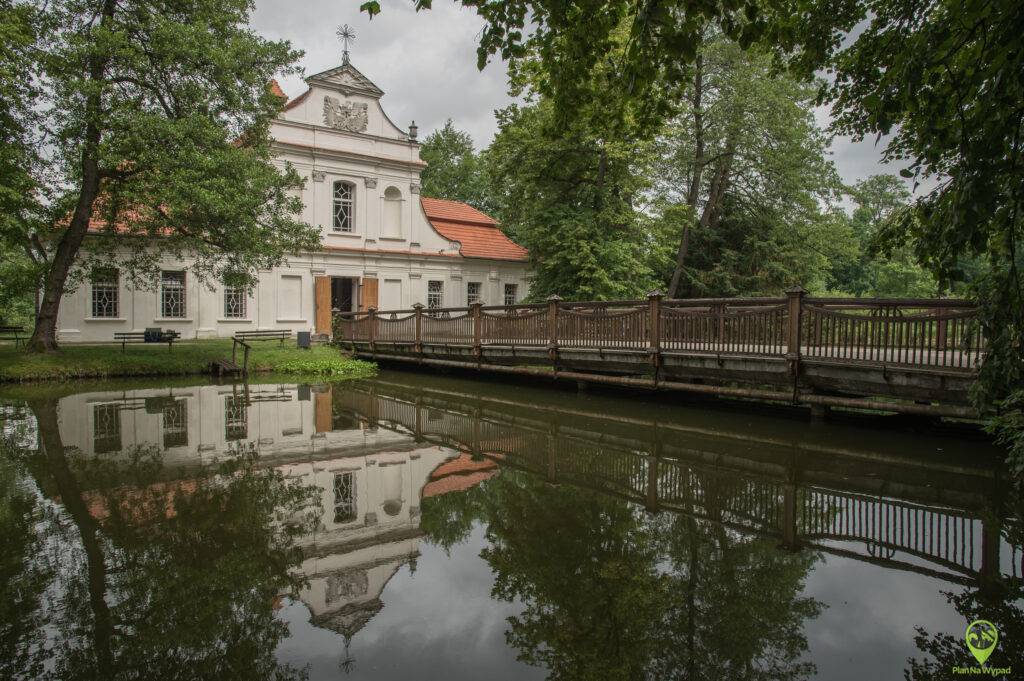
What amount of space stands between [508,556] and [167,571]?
216 centimetres

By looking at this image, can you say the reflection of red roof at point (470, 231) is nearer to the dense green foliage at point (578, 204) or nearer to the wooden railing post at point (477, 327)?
the dense green foliage at point (578, 204)

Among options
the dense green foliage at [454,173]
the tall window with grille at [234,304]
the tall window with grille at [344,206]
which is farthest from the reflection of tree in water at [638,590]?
the dense green foliage at [454,173]

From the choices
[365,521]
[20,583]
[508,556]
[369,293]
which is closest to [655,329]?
[365,521]

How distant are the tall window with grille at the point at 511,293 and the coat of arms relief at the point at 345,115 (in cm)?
1013

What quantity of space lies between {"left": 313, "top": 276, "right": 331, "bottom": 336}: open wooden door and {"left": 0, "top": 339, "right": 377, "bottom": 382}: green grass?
4.68m

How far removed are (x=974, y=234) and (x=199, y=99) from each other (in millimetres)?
17509

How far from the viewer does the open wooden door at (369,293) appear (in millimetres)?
26781

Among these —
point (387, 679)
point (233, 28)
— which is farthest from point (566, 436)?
point (233, 28)

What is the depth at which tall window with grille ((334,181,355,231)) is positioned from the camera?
26625 mm

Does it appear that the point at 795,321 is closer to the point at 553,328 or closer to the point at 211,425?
the point at 553,328

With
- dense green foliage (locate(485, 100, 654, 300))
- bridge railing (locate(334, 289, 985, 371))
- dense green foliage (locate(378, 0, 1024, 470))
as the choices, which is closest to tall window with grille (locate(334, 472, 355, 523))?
dense green foliage (locate(378, 0, 1024, 470))

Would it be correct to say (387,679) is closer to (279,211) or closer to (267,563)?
(267,563)

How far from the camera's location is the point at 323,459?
7.29 metres

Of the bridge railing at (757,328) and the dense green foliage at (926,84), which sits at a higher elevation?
the dense green foliage at (926,84)
